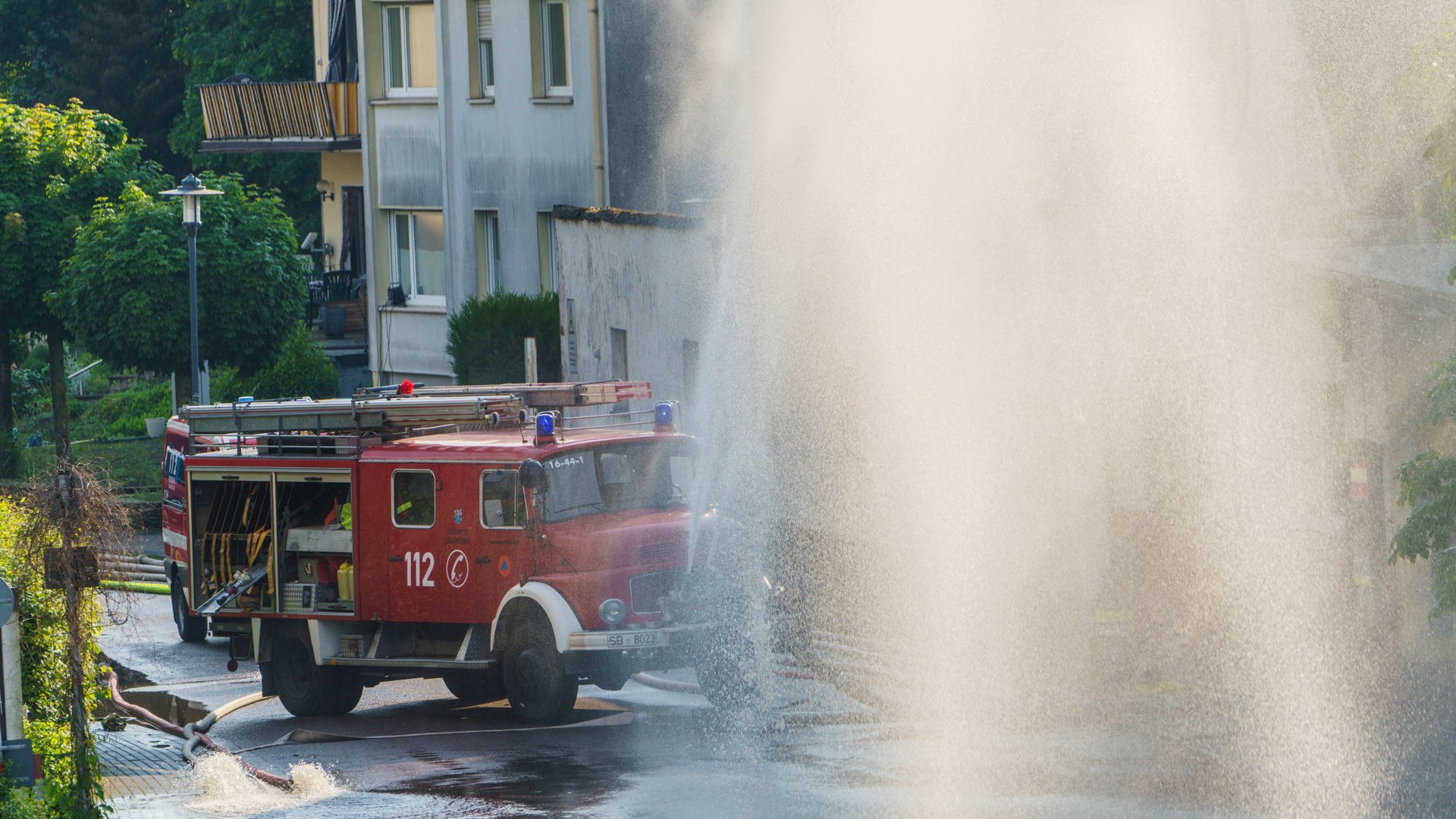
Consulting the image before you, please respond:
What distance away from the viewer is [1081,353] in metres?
17.0

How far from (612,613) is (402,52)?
20.9m

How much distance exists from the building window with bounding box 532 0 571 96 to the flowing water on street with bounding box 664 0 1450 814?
11.4m

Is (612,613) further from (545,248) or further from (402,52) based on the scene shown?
(402,52)

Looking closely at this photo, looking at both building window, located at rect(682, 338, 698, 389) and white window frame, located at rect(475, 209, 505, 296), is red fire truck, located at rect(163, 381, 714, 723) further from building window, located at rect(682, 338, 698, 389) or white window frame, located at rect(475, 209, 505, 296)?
white window frame, located at rect(475, 209, 505, 296)

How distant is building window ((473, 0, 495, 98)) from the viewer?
31109mm

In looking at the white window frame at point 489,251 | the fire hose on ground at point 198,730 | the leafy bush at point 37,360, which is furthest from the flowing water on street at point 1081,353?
the leafy bush at point 37,360

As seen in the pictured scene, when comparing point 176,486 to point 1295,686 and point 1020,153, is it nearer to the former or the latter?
point 1020,153

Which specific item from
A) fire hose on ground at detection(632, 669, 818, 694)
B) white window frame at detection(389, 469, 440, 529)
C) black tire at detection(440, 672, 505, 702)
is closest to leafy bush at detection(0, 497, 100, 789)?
white window frame at detection(389, 469, 440, 529)

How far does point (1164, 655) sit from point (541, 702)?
488 centimetres

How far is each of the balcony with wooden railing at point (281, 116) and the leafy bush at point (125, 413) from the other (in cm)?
712

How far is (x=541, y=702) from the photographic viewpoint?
586 inches

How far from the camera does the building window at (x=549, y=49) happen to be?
29.7 metres

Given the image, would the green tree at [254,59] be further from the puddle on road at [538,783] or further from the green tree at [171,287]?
the puddle on road at [538,783]

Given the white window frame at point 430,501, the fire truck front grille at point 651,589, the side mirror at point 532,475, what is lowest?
the fire truck front grille at point 651,589
